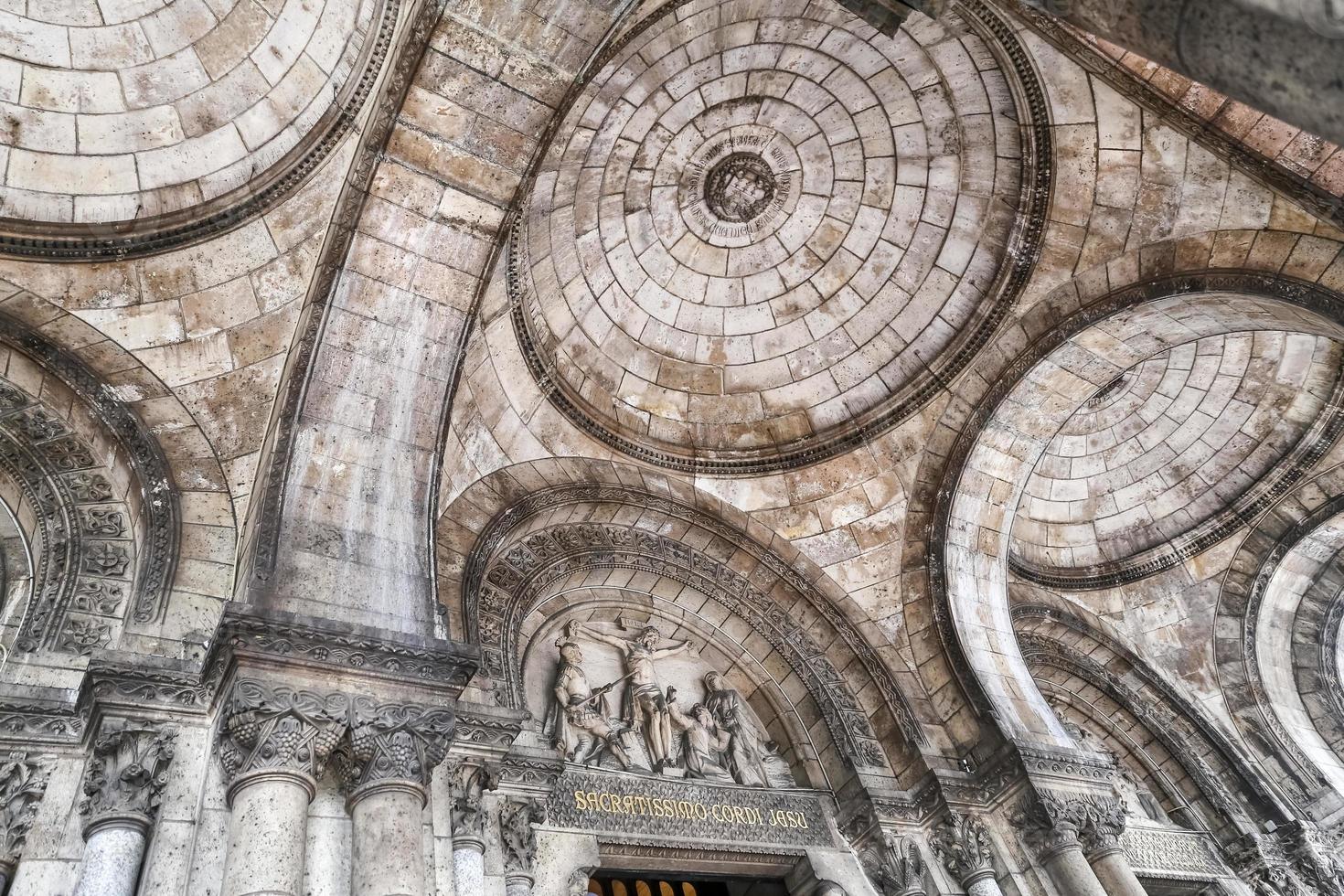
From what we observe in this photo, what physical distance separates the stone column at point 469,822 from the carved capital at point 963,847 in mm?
3891

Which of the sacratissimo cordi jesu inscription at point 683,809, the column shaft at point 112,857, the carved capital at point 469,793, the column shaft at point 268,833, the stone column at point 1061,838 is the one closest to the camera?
the column shaft at point 268,833

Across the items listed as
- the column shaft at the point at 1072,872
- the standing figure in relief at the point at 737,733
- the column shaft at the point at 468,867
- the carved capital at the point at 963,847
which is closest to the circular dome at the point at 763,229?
the standing figure in relief at the point at 737,733

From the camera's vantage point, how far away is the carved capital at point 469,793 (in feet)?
17.2

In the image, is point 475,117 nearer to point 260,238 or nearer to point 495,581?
point 260,238

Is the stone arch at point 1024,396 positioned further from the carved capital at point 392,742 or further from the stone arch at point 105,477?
the stone arch at point 105,477

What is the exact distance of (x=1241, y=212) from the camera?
7.00 metres

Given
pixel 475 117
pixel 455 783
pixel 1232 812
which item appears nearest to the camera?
pixel 455 783

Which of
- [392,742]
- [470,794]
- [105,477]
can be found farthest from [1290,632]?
[105,477]

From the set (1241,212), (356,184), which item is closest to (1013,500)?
(1241,212)

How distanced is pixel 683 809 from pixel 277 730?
12.0ft

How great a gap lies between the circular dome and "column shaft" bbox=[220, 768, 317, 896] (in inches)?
165

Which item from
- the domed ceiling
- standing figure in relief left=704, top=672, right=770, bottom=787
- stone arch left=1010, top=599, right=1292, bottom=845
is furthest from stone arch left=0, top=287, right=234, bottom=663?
stone arch left=1010, top=599, right=1292, bottom=845

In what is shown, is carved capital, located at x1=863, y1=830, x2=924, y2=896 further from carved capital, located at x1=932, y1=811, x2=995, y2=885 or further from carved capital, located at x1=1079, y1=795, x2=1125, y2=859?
carved capital, located at x1=1079, y1=795, x2=1125, y2=859

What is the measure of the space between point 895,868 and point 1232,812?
5.16 m
